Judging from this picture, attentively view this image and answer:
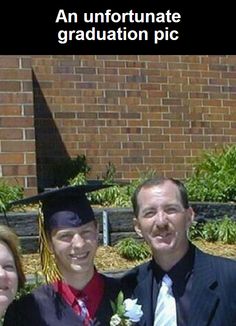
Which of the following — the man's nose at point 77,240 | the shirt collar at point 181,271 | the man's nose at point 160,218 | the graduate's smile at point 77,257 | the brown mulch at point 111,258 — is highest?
the man's nose at point 160,218

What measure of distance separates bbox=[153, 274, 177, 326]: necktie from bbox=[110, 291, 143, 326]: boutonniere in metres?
0.12

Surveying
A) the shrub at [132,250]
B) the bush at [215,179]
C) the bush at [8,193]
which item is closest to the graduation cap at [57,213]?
the shrub at [132,250]

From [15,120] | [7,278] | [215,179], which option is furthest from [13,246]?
[215,179]

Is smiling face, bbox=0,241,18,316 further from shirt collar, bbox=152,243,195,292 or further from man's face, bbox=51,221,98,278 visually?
shirt collar, bbox=152,243,195,292

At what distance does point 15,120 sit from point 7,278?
4817 millimetres

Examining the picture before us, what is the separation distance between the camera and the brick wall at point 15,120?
8133 millimetres

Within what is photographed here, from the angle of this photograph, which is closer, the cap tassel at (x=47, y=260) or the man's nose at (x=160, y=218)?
the man's nose at (x=160, y=218)

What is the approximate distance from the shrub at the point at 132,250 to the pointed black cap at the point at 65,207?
299 cm

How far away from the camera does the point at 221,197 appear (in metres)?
8.40

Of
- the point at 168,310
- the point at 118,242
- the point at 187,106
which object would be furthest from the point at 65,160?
the point at 168,310

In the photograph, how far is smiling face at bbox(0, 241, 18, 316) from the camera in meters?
3.42

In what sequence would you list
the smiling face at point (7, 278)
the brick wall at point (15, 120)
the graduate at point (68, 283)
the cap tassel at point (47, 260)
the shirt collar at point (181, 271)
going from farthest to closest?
1. the brick wall at point (15, 120)
2. the cap tassel at point (47, 260)
3. the shirt collar at point (181, 271)
4. the graduate at point (68, 283)
5. the smiling face at point (7, 278)

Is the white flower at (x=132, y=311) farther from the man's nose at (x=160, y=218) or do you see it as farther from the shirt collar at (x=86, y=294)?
the man's nose at (x=160, y=218)
